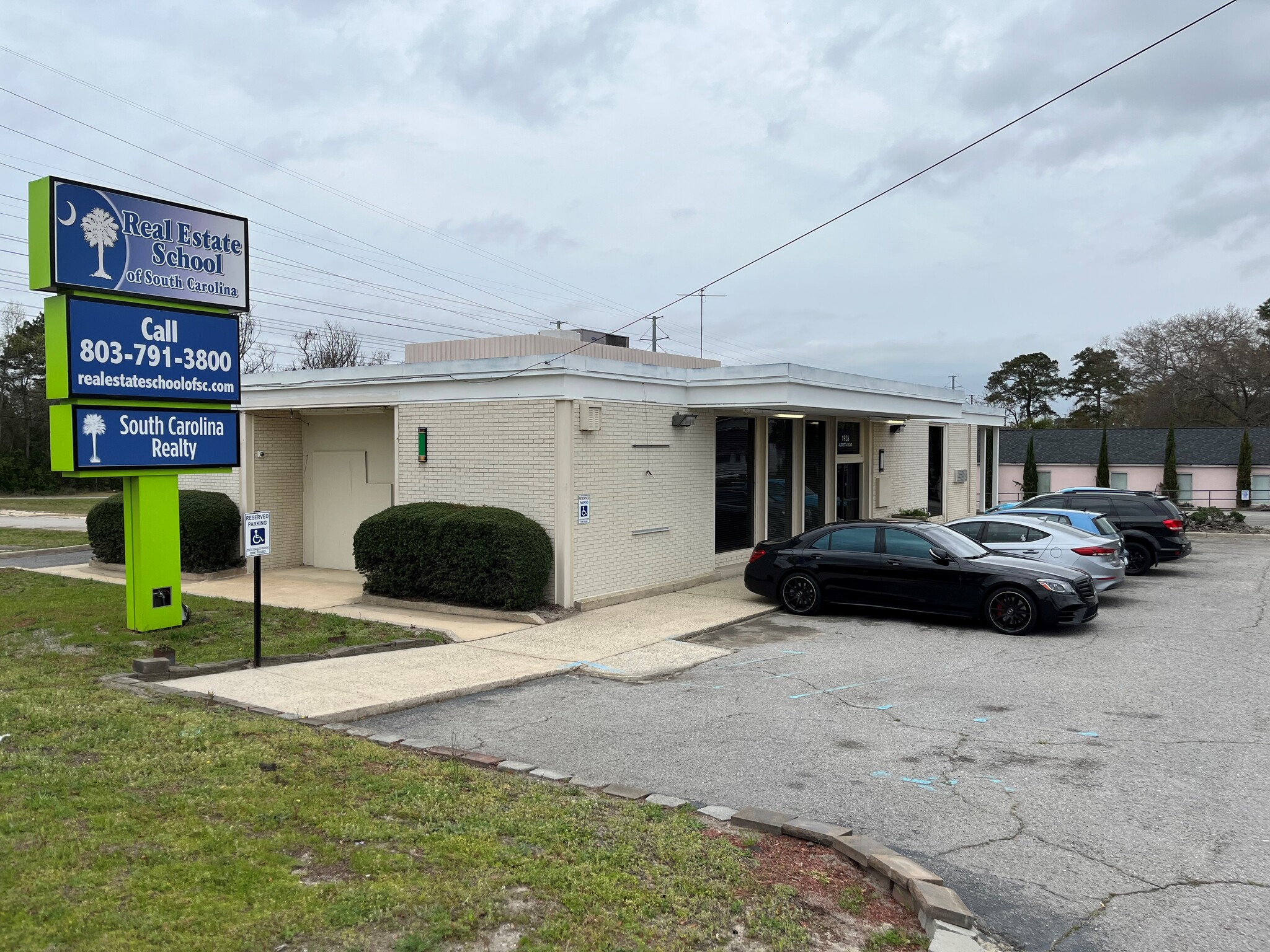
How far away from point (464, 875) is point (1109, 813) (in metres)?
3.97

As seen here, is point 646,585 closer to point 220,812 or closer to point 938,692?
point 938,692

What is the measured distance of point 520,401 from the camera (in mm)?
13617

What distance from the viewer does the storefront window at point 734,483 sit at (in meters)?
17.0

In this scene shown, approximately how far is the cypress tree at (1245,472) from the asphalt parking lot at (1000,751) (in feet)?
132

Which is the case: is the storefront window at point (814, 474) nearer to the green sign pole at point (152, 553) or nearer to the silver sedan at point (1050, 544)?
the silver sedan at point (1050, 544)

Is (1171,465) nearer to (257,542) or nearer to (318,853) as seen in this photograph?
(257,542)

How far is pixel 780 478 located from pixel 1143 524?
7358 millimetres

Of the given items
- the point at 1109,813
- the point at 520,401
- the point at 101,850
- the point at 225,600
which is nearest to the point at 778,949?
the point at 1109,813

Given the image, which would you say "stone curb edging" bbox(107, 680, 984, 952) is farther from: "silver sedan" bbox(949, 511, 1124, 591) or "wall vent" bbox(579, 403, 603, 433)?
"silver sedan" bbox(949, 511, 1124, 591)

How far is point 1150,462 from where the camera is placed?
47.8 m

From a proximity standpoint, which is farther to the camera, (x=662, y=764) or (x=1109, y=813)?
(x=662, y=764)

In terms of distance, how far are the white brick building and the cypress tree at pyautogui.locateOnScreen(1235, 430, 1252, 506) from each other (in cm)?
3286

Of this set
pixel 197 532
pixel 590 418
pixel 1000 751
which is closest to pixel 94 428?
pixel 590 418

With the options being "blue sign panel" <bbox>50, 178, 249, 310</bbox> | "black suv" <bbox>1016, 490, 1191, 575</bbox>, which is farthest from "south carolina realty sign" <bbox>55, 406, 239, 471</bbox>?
"black suv" <bbox>1016, 490, 1191, 575</bbox>
